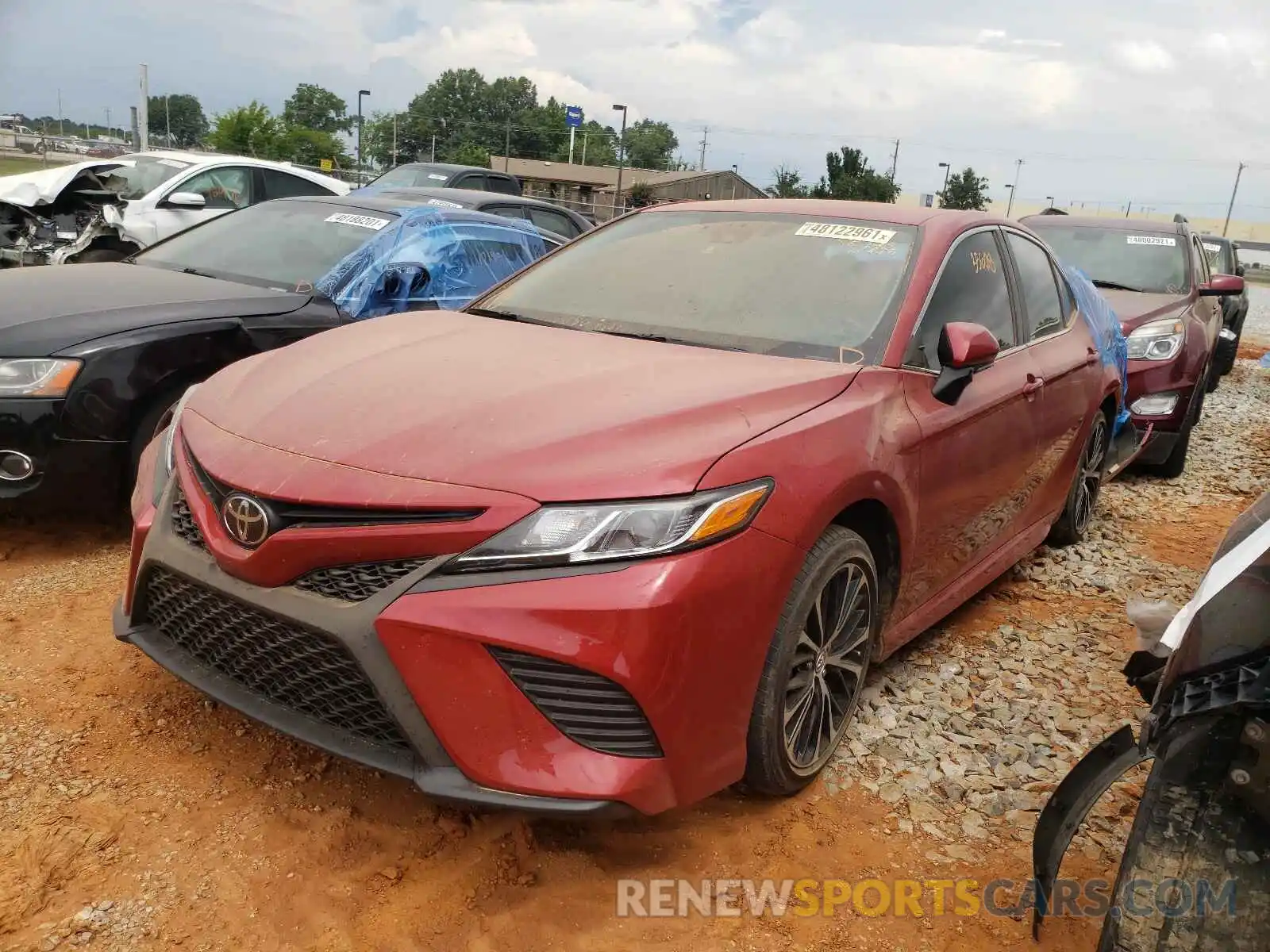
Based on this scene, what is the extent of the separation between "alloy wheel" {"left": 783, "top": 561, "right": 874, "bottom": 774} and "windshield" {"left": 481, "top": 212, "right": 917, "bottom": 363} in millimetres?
695

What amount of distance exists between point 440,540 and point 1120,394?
4.29 metres

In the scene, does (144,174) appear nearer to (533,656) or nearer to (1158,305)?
(1158,305)

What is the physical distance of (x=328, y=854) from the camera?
7.62 ft

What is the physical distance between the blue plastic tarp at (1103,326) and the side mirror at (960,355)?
1.97 meters

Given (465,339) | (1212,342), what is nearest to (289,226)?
(465,339)

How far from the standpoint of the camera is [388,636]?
2.00 m

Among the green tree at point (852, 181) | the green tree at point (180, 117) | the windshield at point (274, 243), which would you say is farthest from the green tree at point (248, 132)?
the green tree at point (180, 117)

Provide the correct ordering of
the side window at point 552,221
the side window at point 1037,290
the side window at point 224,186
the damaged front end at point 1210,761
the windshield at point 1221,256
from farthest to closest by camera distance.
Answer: the windshield at point 1221,256 < the side window at point 552,221 < the side window at point 224,186 < the side window at point 1037,290 < the damaged front end at point 1210,761

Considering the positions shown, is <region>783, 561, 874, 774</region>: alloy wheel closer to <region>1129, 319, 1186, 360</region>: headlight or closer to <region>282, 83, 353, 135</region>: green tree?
<region>1129, 319, 1186, 360</region>: headlight

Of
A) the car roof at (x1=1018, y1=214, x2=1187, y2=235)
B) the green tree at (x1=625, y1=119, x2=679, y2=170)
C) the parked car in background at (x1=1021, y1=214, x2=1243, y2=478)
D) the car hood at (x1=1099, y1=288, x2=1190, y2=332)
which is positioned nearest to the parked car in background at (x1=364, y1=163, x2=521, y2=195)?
the car roof at (x1=1018, y1=214, x2=1187, y2=235)

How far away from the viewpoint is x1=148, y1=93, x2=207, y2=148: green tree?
10069cm

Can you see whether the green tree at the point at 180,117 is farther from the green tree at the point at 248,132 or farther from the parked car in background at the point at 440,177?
the parked car in background at the point at 440,177

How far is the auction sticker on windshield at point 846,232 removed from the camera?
10.9ft

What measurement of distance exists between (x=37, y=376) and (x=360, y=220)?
231 cm
